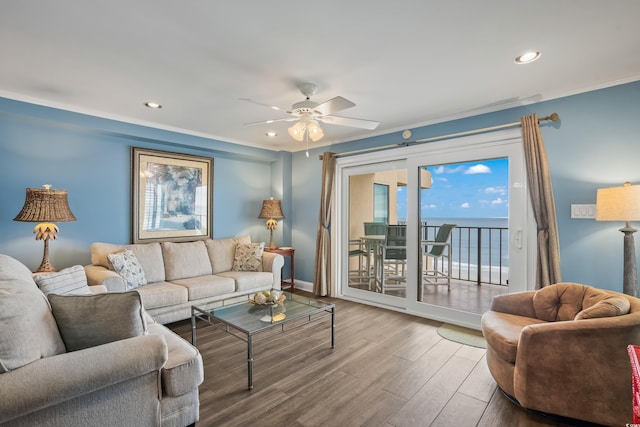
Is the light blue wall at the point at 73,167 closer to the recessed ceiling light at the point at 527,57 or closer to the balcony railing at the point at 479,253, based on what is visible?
the balcony railing at the point at 479,253

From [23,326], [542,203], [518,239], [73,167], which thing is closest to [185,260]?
[73,167]

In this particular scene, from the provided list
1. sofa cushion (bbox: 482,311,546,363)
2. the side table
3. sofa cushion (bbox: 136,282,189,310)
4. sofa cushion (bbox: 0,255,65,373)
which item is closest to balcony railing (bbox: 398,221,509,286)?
sofa cushion (bbox: 482,311,546,363)

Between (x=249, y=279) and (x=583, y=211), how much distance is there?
3669mm

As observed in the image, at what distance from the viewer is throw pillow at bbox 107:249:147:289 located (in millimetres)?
3271

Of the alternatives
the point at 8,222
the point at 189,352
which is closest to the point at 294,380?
the point at 189,352

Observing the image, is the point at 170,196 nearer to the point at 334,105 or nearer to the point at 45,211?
the point at 45,211

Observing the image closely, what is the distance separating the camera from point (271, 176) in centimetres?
564

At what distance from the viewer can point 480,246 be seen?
4168 millimetres

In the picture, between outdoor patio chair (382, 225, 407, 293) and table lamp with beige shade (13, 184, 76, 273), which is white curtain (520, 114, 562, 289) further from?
table lamp with beige shade (13, 184, 76, 273)

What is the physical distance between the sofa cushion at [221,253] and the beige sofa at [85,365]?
253 cm

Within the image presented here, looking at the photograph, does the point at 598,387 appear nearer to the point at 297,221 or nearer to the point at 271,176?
the point at 297,221

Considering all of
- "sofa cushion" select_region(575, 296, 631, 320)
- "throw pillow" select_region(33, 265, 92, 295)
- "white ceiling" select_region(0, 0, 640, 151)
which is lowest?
"sofa cushion" select_region(575, 296, 631, 320)

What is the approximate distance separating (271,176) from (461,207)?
3330mm

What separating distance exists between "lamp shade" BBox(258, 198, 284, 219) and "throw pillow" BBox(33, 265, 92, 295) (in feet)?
9.71
